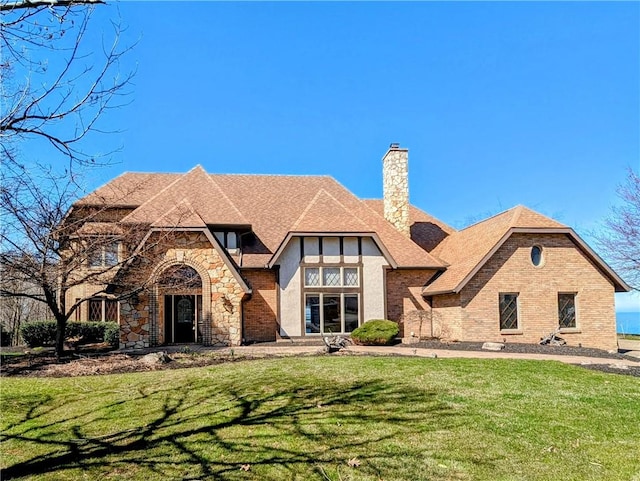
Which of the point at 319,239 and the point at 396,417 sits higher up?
the point at 319,239

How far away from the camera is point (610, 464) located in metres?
5.50

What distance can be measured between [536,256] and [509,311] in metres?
2.50

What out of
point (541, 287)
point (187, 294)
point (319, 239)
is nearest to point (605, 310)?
point (541, 287)

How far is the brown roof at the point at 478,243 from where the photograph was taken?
58.5 feet

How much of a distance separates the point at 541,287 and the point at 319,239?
9.01 meters

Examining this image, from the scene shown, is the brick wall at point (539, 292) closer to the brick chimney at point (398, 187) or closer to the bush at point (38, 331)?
the brick chimney at point (398, 187)

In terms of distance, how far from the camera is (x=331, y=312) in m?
19.3

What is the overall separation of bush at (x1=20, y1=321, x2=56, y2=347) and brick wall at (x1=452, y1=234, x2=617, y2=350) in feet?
53.2

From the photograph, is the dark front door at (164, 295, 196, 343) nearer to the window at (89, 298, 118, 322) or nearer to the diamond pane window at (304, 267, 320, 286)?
the window at (89, 298, 118, 322)

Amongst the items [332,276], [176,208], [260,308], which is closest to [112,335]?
[176,208]

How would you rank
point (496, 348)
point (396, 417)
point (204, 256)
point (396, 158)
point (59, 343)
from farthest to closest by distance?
1. point (396, 158)
2. point (204, 256)
3. point (496, 348)
4. point (59, 343)
5. point (396, 417)

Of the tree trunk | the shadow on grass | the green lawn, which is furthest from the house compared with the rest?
the shadow on grass

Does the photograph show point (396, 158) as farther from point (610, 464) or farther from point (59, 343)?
point (610, 464)

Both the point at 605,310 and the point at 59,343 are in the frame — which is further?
the point at 605,310
